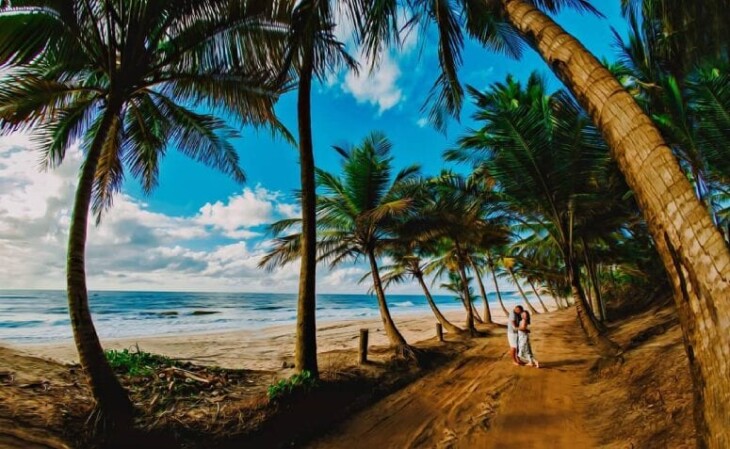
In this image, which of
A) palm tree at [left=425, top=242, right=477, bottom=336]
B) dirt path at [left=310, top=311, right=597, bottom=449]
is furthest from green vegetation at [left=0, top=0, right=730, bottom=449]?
palm tree at [left=425, top=242, right=477, bottom=336]

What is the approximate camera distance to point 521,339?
809 centimetres

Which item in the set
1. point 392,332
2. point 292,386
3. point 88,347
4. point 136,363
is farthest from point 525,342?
point 88,347

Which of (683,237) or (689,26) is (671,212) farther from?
(689,26)

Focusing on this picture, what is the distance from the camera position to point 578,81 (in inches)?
101

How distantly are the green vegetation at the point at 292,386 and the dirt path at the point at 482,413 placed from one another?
824 mm

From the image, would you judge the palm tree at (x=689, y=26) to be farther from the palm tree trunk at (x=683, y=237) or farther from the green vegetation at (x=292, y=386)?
the green vegetation at (x=292, y=386)

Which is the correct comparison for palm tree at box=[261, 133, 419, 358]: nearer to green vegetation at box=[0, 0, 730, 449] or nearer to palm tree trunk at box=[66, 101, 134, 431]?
green vegetation at box=[0, 0, 730, 449]

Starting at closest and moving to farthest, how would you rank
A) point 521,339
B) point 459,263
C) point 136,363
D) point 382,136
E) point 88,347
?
1. point 88,347
2. point 136,363
3. point 521,339
4. point 382,136
5. point 459,263

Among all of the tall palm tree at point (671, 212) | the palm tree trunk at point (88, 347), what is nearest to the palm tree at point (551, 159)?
the tall palm tree at point (671, 212)

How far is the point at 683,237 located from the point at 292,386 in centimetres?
525

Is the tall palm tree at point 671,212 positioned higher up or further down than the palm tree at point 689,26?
further down

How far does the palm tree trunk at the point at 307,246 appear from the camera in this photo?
20.0 ft

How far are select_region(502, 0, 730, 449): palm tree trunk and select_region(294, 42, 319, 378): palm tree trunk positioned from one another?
15.7ft

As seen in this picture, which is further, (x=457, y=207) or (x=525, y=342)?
(x=457, y=207)
